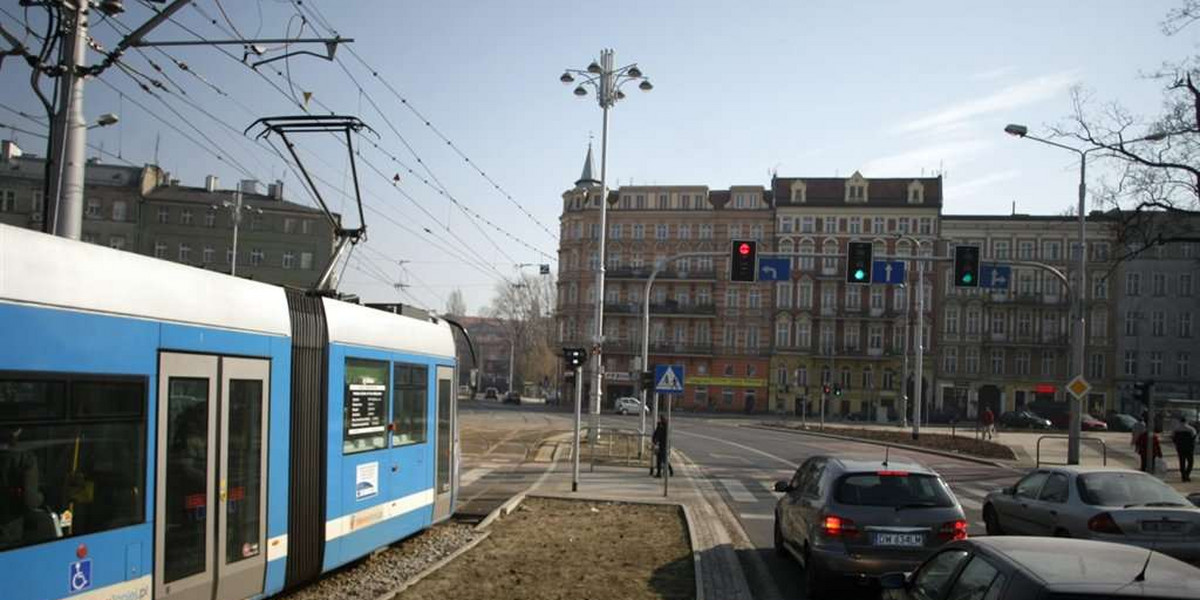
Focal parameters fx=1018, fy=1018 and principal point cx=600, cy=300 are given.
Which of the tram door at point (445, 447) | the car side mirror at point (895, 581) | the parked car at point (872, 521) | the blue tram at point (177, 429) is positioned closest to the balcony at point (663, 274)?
the tram door at point (445, 447)

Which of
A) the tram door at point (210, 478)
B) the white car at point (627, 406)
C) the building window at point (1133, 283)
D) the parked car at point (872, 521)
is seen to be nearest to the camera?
the tram door at point (210, 478)

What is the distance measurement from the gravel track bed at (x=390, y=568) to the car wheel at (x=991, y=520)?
753cm

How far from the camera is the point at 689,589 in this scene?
10945 millimetres

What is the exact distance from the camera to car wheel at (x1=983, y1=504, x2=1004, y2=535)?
1488 centimetres

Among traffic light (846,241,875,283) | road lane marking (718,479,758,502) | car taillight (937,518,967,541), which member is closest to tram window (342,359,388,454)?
car taillight (937,518,967,541)

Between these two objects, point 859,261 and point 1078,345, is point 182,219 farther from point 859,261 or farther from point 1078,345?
point 1078,345

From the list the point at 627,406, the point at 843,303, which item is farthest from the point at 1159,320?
the point at 627,406

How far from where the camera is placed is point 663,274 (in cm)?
8325

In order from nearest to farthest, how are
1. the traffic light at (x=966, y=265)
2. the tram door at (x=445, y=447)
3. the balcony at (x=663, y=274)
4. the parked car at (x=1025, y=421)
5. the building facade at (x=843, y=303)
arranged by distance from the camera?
the tram door at (x=445, y=447) < the traffic light at (x=966, y=265) < the parked car at (x=1025, y=421) < the building facade at (x=843, y=303) < the balcony at (x=663, y=274)

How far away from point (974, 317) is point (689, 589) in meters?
73.6

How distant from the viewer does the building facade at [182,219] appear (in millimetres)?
38812

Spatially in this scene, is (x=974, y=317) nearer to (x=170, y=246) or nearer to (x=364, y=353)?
(x=170, y=246)

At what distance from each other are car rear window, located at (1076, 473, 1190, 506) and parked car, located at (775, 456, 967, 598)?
2645 mm

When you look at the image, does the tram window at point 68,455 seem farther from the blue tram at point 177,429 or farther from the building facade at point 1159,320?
the building facade at point 1159,320
